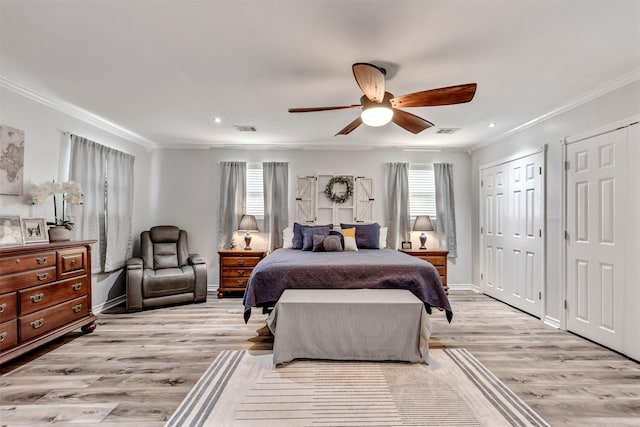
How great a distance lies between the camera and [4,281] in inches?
101

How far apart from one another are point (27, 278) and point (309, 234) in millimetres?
3149

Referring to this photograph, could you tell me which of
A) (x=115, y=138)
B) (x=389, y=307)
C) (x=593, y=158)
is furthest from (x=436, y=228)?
(x=115, y=138)

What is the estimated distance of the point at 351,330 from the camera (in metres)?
2.79

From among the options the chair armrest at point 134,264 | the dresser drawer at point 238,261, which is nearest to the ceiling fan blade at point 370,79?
the dresser drawer at point 238,261

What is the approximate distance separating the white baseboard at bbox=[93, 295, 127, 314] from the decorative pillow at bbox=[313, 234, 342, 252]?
117 inches

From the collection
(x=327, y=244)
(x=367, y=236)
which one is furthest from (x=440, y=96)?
(x=367, y=236)

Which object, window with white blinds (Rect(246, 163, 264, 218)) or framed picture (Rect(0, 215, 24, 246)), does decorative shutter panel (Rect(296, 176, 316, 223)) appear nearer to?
window with white blinds (Rect(246, 163, 264, 218))

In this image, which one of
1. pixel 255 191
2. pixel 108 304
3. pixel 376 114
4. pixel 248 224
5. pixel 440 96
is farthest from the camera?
pixel 255 191

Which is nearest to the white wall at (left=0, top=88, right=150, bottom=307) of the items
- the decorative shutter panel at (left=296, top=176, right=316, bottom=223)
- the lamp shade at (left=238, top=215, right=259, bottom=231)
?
the lamp shade at (left=238, top=215, right=259, bottom=231)

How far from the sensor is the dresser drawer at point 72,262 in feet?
10.3

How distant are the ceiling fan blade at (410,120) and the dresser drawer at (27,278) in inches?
137

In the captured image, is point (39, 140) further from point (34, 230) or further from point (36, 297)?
point (36, 297)

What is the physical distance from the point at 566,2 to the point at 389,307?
93.1 inches

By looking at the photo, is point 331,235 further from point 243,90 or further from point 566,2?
point 566,2
